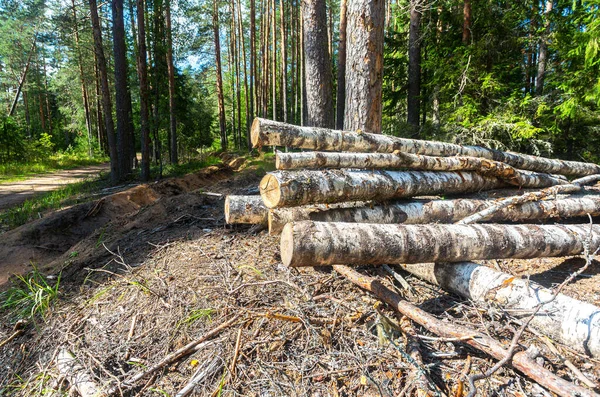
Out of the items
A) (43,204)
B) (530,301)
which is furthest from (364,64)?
(43,204)

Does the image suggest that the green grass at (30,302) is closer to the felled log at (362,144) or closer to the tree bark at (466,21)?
the felled log at (362,144)

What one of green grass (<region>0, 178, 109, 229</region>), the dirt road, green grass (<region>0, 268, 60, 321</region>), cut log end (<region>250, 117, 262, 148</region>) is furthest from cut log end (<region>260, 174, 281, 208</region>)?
the dirt road

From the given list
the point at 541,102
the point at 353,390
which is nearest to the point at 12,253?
the point at 353,390

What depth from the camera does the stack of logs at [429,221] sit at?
1.95m

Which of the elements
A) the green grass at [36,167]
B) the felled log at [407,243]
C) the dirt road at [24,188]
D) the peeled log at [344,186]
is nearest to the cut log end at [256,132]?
the peeled log at [344,186]

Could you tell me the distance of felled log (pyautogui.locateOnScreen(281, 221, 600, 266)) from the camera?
2.13 m

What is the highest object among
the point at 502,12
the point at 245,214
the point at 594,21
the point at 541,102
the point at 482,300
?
the point at 502,12

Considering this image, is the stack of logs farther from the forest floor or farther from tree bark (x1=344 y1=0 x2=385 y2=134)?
tree bark (x1=344 y1=0 x2=385 y2=134)

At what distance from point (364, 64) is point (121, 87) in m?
9.67

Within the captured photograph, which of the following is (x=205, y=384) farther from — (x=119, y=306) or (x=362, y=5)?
(x=362, y=5)

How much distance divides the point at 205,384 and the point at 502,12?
10278 mm

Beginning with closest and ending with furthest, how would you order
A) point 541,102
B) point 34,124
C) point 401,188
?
1. point 401,188
2. point 541,102
3. point 34,124

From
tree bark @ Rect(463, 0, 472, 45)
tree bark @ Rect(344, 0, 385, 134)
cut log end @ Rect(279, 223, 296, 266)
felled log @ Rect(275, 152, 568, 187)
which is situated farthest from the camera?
tree bark @ Rect(463, 0, 472, 45)

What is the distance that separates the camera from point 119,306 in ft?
8.57
